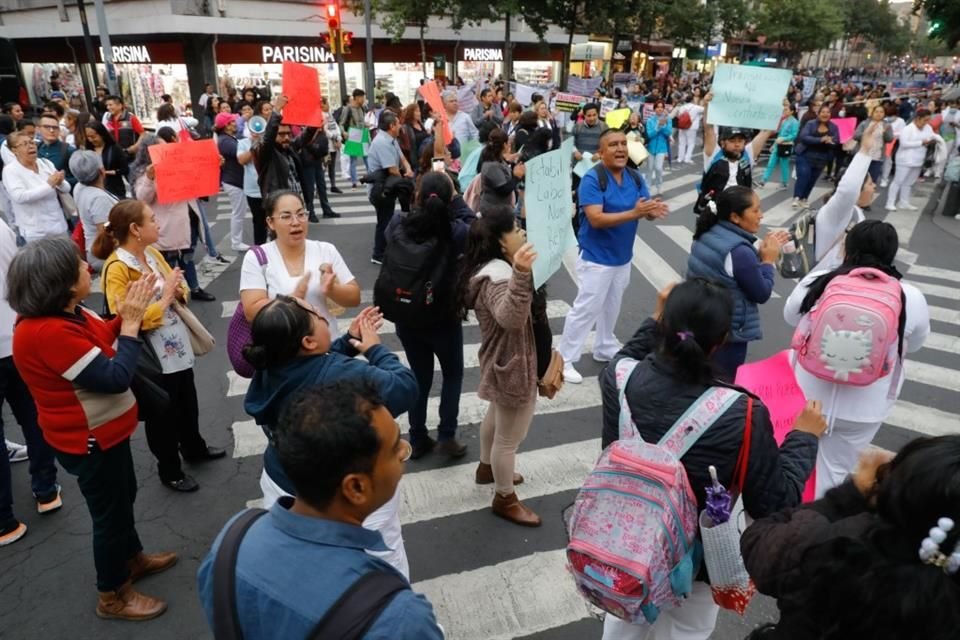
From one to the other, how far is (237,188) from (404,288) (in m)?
6.15

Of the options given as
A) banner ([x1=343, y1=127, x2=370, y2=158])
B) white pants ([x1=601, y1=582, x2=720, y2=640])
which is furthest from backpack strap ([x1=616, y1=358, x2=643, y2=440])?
banner ([x1=343, y1=127, x2=370, y2=158])

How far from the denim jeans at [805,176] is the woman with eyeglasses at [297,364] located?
1210 centimetres

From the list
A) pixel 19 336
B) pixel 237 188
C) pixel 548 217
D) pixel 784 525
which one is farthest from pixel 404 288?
pixel 237 188

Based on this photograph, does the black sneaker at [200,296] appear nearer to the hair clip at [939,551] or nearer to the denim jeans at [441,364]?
the denim jeans at [441,364]

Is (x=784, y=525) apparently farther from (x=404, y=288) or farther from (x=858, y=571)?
(x=404, y=288)

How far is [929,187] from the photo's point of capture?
1516 centimetres

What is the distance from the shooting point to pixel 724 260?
3.95 meters

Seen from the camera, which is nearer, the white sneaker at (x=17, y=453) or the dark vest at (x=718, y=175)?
the white sneaker at (x=17, y=453)

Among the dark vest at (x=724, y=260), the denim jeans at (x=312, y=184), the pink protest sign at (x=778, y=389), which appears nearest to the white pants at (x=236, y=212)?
the denim jeans at (x=312, y=184)

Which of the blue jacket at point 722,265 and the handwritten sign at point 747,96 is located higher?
the handwritten sign at point 747,96

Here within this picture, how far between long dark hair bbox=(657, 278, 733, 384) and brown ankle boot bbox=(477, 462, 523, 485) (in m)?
2.31

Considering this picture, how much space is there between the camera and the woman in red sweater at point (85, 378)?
2721 millimetres

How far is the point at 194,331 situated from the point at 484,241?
2012 millimetres

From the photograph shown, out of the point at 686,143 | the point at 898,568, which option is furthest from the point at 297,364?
the point at 686,143
